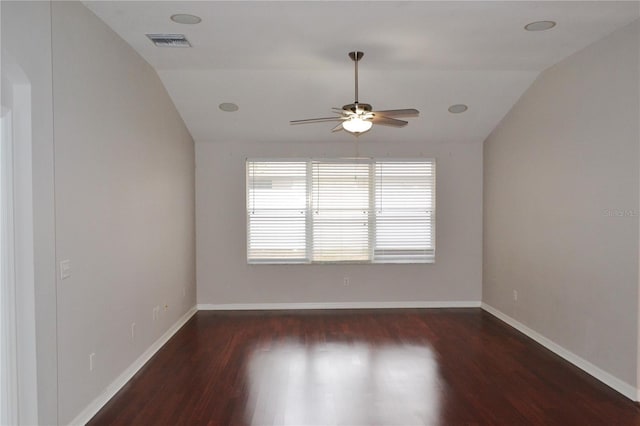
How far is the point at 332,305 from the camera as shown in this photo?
6797mm

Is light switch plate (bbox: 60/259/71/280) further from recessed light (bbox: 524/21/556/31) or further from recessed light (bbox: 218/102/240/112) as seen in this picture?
recessed light (bbox: 524/21/556/31)

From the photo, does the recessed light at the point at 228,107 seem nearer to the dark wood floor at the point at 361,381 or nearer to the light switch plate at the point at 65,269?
the dark wood floor at the point at 361,381

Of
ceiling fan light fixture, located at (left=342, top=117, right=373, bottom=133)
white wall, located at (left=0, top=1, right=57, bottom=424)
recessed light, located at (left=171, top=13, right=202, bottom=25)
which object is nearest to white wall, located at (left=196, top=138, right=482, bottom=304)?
ceiling fan light fixture, located at (left=342, top=117, right=373, bottom=133)

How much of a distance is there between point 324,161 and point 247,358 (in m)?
3.21

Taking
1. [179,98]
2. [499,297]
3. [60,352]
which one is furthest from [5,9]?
[499,297]

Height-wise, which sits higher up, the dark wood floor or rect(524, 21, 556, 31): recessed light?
rect(524, 21, 556, 31): recessed light

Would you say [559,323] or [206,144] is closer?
[559,323]

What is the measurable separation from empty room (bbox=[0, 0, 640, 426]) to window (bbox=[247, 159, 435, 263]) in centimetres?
3

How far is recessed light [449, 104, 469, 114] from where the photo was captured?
5879 millimetres

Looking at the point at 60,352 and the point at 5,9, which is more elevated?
the point at 5,9


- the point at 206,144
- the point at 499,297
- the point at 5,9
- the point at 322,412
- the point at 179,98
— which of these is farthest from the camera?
the point at 206,144

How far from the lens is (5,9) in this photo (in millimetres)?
2453

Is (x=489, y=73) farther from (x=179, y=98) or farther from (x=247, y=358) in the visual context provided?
(x=247, y=358)

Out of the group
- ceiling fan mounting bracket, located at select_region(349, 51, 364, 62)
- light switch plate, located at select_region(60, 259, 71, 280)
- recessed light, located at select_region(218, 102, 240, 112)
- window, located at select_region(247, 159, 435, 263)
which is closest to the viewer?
light switch plate, located at select_region(60, 259, 71, 280)
